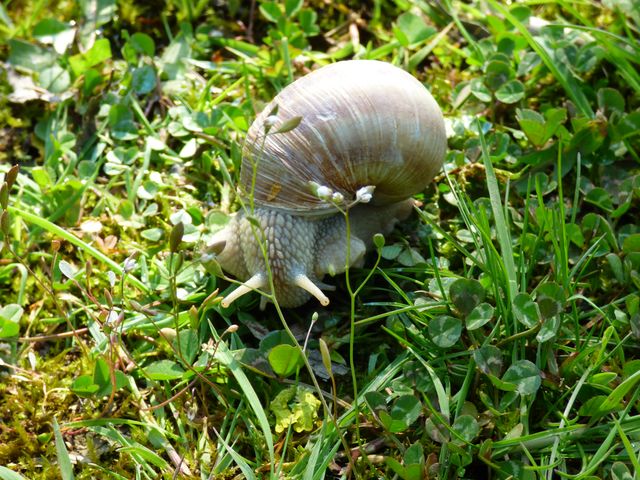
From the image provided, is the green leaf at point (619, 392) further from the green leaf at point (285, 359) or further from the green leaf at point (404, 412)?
the green leaf at point (285, 359)

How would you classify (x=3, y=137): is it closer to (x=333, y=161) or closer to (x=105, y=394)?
(x=105, y=394)

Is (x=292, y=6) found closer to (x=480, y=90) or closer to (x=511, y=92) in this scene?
(x=480, y=90)

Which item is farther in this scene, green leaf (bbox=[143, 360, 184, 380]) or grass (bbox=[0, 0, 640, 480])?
green leaf (bbox=[143, 360, 184, 380])

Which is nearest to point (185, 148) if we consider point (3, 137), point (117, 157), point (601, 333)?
point (117, 157)

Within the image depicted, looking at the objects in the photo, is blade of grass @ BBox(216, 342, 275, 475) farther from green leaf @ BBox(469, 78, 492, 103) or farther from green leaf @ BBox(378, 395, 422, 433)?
green leaf @ BBox(469, 78, 492, 103)

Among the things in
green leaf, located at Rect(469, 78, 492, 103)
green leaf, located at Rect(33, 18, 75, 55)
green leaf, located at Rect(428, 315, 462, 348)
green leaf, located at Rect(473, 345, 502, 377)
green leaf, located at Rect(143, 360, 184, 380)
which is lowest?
green leaf, located at Rect(143, 360, 184, 380)

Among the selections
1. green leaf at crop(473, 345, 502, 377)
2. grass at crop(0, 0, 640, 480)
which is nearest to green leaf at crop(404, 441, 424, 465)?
grass at crop(0, 0, 640, 480)

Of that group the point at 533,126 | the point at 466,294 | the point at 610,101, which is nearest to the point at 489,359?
the point at 466,294
